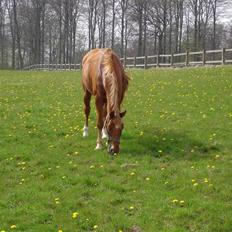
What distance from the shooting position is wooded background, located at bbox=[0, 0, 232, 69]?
193ft

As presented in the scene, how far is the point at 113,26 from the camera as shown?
6450 cm

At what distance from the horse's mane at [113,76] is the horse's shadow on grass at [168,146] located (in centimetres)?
124

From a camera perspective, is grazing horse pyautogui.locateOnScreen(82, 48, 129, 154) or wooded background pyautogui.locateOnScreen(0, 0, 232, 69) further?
wooded background pyautogui.locateOnScreen(0, 0, 232, 69)

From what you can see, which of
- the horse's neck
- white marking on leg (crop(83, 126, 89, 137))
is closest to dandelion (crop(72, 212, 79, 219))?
the horse's neck

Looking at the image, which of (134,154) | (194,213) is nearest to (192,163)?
(134,154)

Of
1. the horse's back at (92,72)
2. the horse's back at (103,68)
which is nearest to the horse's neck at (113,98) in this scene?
the horse's back at (103,68)

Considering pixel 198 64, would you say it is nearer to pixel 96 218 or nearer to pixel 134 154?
pixel 134 154

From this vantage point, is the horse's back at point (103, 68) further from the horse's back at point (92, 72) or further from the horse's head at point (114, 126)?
the horse's head at point (114, 126)

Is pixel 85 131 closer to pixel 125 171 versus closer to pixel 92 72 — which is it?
pixel 92 72

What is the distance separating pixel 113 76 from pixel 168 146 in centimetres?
219

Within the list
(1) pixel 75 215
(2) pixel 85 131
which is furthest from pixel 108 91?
(1) pixel 75 215

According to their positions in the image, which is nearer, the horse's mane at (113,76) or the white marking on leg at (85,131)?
the horse's mane at (113,76)

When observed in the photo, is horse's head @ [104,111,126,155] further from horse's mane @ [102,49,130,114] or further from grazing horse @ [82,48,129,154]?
horse's mane @ [102,49,130,114]

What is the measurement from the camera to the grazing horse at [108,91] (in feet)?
30.1
